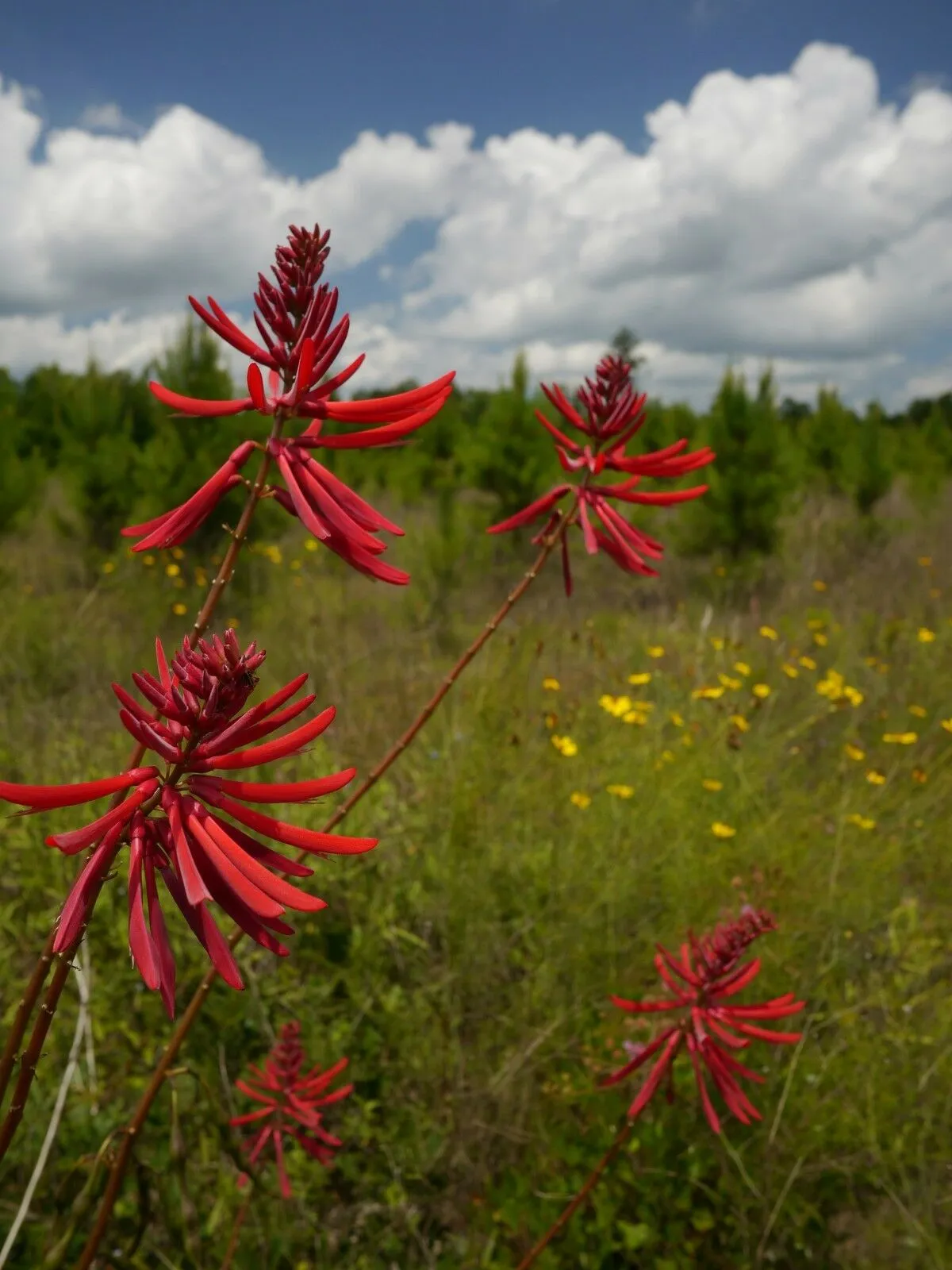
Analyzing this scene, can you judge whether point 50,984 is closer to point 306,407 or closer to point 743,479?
point 306,407

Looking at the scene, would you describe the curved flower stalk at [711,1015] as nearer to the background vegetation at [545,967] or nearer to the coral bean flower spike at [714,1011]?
the coral bean flower spike at [714,1011]

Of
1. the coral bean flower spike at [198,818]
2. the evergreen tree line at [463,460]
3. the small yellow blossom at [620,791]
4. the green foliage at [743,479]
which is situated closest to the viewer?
the coral bean flower spike at [198,818]

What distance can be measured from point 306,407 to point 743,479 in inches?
336

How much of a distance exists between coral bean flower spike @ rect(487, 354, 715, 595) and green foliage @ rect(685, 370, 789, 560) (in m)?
7.83

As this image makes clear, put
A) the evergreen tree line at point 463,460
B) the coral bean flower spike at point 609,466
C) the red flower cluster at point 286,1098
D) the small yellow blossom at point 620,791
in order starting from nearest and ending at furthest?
the coral bean flower spike at point 609,466 < the red flower cluster at point 286,1098 < the small yellow blossom at point 620,791 < the evergreen tree line at point 463,460

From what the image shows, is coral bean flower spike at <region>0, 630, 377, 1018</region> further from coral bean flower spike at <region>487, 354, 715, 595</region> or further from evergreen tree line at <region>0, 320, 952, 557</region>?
evergreen tree line at <region>0, 320, 952, 557</region>

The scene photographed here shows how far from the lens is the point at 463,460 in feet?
30.0

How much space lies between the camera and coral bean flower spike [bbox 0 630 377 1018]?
0.45 meters

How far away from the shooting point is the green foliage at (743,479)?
28.1 feet

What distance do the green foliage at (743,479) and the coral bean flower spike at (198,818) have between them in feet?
28.2

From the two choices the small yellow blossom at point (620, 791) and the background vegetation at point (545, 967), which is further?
the small yellow blossom at point (620, 791)

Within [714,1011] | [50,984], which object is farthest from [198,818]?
[714,1011]

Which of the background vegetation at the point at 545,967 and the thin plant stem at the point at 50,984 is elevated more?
the thin plant stem at the point at 50,984

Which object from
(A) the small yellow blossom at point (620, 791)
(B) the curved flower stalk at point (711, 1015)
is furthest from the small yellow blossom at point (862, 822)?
(B) the curved flower stalk at point (711, 1015)
